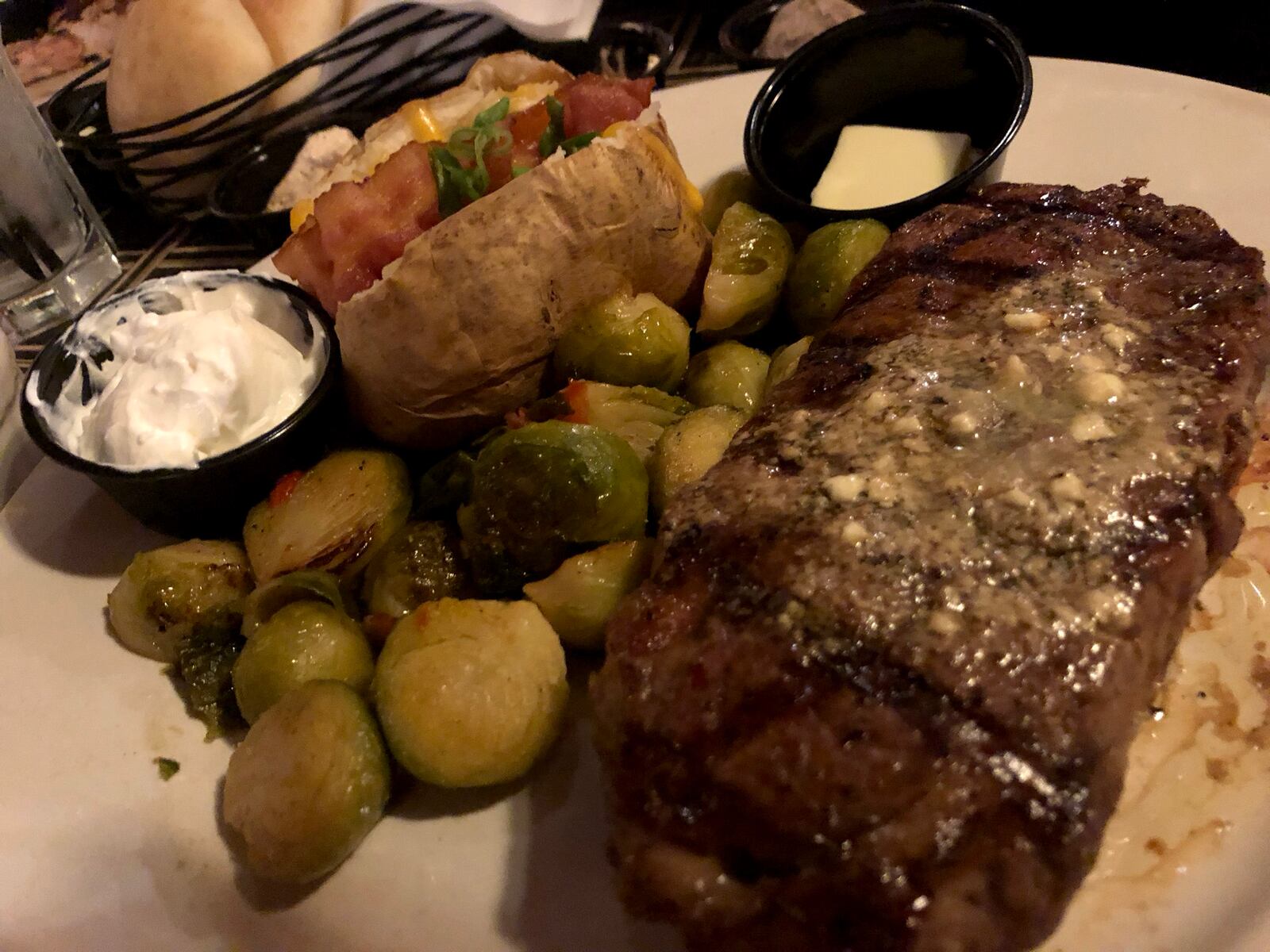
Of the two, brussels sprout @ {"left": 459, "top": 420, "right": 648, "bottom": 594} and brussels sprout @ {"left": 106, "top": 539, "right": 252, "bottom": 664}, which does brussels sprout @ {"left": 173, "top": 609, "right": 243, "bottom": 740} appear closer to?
brussels sprout @ {"left": 106, "top": 539, "right": 252, "bottom": 664}

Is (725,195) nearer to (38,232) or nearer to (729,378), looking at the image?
(729,378)

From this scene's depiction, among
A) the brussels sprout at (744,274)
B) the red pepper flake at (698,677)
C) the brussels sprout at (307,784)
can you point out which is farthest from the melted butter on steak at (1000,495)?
the brussels sprout at (307,784)

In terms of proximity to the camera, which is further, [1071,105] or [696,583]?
[1071,105]

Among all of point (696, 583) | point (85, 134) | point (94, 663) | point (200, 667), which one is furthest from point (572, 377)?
point (85, 134)

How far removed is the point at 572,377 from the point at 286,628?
95 cm

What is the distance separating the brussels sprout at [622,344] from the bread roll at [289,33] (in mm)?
2299

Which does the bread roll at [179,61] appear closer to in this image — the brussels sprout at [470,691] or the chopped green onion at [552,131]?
the chopped green onion at [552,131]

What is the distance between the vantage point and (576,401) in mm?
2283

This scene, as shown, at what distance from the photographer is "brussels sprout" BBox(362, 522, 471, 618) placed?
83.1 inches

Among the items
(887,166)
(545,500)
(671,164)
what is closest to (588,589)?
(545,500)

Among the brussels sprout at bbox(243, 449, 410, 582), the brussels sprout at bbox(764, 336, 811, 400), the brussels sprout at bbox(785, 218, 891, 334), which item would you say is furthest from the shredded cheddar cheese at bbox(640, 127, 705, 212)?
the brussels sprout at bbox(243, 449, 410, 582)

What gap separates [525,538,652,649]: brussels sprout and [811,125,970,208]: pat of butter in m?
1.44

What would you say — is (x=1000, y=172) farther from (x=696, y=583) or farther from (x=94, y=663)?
(x=94, y=663)

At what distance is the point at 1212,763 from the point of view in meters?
1.67
